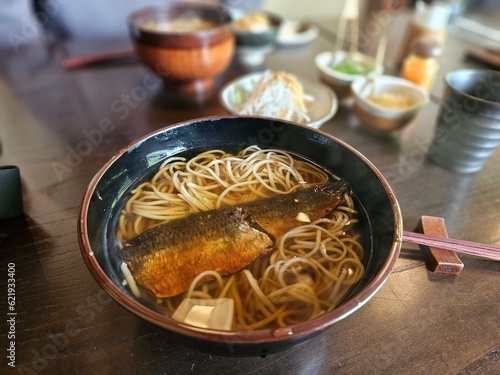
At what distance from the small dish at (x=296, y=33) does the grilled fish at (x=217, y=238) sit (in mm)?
1761

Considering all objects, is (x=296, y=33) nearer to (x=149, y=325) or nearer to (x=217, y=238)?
(x=217, y=238)

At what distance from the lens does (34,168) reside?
153cm

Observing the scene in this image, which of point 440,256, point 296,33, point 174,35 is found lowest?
point 440,256

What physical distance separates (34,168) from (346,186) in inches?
48.9

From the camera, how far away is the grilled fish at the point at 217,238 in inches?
37.6

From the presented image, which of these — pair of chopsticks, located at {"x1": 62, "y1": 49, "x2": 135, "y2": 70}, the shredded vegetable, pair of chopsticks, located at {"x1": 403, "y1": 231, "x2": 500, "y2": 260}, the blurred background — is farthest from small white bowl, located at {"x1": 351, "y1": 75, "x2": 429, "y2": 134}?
pair of chopsticks, located at {"x1": 62, "y1": 49, "x2": 135, "y2": 70}

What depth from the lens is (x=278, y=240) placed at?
1.07 meters

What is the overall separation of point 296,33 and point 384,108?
140 cm

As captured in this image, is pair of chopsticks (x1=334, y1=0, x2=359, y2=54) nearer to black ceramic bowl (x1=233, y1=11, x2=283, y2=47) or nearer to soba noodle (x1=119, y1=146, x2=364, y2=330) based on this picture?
black ceramic bowl (x1=233, y1=11, x2=283, y2=47)

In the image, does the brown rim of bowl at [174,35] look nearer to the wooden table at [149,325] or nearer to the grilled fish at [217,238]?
the wooden table at [149,325]

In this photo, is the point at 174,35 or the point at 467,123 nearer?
the point at 467,123

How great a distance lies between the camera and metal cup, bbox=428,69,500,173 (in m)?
1.46

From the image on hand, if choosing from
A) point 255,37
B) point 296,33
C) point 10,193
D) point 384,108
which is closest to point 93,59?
point 255,37

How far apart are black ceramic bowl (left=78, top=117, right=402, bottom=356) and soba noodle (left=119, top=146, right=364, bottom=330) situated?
0.04 m
